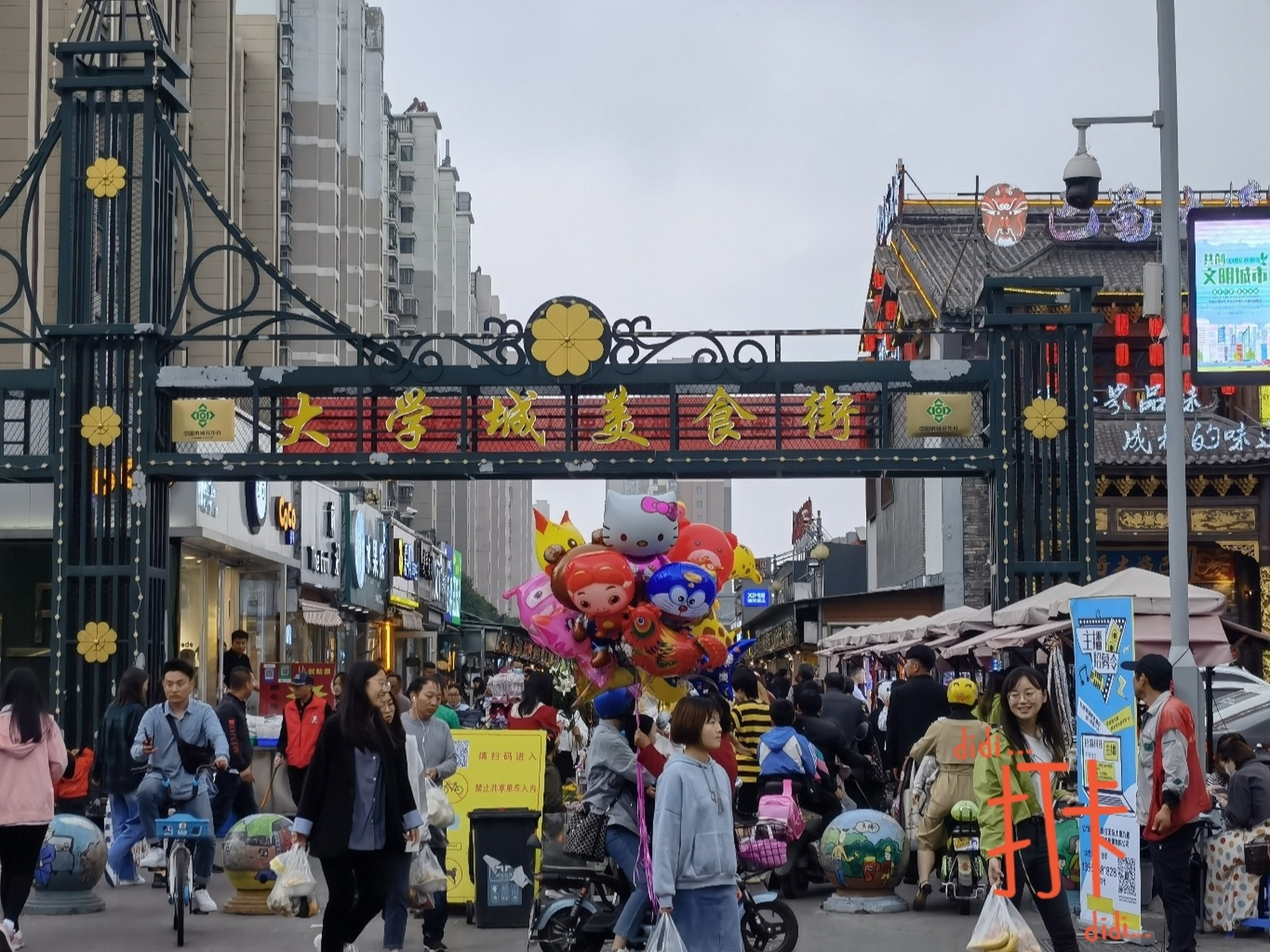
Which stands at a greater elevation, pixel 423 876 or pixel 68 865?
pixel 423 876

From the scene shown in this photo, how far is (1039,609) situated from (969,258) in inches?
926

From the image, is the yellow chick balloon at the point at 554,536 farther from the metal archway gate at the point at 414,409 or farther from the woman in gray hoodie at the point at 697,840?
the woman in gray hoodie at the point at 697,840

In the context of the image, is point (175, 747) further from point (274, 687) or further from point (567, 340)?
point (274, 687)

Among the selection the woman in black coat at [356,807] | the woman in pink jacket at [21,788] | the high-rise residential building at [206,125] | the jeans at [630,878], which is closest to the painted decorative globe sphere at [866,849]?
the jeans at [630,878]

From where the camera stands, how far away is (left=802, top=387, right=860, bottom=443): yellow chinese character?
2053 centimetres

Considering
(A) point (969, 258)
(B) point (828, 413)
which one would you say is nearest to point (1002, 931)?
(B) point (828, 413)

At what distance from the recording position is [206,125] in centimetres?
4734

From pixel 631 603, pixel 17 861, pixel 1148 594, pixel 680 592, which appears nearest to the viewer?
pixel 17 861

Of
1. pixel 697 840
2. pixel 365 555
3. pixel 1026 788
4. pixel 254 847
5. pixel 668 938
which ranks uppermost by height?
pixel 365 555

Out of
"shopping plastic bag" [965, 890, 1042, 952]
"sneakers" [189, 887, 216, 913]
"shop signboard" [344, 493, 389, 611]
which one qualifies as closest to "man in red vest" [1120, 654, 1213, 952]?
"shopping plastic bag" [965, 890, 1042, 952]

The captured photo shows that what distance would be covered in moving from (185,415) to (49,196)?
20.1 metres

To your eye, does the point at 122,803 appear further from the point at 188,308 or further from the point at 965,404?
the point at 188,308

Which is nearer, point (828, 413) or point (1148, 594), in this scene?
point (1148, 594)

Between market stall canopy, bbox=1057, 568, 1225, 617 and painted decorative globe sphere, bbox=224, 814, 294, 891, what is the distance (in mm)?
6815
